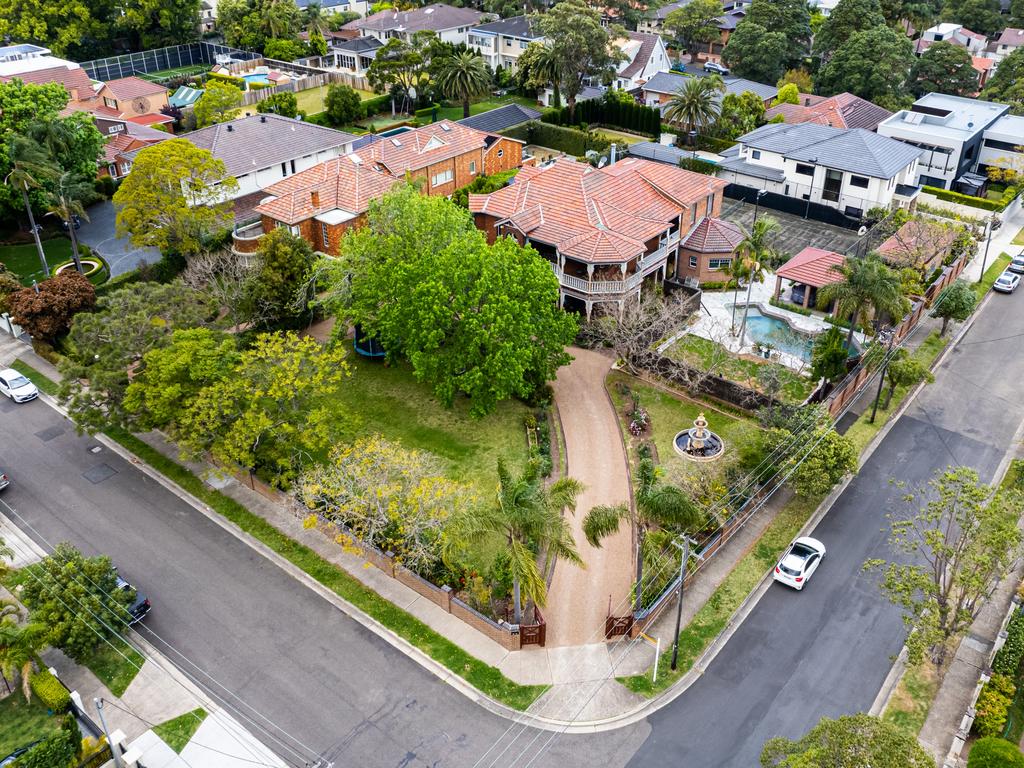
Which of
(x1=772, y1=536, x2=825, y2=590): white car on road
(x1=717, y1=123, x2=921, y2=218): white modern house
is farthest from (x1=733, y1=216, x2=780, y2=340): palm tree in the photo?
(x1=717, y1=123, x2=921, y2=218): white modern house

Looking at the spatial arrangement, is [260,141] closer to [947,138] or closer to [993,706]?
[947,138]

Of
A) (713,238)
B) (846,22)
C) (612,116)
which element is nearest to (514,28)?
(612,116)

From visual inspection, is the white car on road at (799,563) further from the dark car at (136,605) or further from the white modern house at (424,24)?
the white modern house at (424,24)

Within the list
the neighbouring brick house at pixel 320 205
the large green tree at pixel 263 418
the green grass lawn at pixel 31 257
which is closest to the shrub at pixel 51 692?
the large green tree at pixel 263 418

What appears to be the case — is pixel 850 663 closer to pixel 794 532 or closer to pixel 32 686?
pixel 794 532

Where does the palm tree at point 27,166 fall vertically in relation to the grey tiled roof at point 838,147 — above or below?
above

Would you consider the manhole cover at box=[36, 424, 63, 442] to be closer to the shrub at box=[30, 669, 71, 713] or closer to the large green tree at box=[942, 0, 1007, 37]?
the shrub at box=[30, 669, 71, 713]
